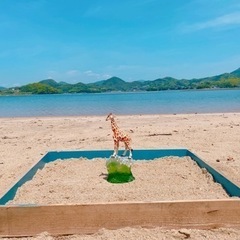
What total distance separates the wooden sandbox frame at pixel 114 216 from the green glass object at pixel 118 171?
5.82ft

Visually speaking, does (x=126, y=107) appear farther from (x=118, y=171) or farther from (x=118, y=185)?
(x=118, y=185)

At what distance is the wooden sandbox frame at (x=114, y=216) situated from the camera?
342 cm

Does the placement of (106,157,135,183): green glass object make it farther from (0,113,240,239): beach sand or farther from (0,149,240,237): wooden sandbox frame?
(0,149,240,237): wooden sandbox frame

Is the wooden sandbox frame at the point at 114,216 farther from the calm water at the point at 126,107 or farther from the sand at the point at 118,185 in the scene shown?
the calm water at the point at 126,107

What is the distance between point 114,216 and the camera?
346 cm

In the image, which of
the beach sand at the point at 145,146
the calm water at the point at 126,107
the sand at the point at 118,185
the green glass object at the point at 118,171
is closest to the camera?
the beach sand at the point at 145,146

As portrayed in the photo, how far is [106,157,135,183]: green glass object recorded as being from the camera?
5.23 m

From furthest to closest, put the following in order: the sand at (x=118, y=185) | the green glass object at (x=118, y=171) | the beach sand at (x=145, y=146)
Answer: the green glass object at (x=118, y=171), the sand at (x=118, y=185), the beach sand at (x=145, y=146)

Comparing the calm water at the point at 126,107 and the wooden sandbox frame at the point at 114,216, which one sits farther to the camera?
the calm water at the point at 126,107

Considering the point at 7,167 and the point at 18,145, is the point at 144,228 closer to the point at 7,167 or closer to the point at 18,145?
the point at 7,167

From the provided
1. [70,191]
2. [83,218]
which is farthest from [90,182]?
[83,218]

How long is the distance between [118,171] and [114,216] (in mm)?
1770

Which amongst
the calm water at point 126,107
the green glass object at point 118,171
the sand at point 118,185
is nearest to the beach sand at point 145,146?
the sand at point 118,185

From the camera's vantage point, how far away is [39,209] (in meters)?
3.41
